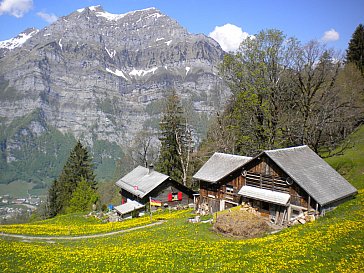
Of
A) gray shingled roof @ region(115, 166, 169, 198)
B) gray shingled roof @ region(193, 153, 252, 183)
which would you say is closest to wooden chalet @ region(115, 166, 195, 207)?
gray shingled roof @ region(115, 166, 169, 198)

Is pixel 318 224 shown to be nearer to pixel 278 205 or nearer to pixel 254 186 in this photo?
pixel 278 205

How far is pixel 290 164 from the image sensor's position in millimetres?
33250

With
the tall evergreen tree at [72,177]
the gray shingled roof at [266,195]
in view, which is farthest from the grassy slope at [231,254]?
the tall evergreen tree at [72,177]

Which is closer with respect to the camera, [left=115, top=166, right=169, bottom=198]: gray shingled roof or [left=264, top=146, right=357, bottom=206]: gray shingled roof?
[left=264, top=146, right=357, bottom=206]: gray shingled roof

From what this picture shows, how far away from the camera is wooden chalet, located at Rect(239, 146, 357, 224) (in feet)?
102

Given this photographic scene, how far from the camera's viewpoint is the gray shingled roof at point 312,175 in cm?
3080

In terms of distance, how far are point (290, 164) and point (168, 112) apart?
3547cm

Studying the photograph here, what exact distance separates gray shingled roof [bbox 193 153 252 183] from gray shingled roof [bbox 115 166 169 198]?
10922 millimetres

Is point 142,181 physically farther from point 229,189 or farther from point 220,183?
point 229,189

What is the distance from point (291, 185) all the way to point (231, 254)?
13.2 metres

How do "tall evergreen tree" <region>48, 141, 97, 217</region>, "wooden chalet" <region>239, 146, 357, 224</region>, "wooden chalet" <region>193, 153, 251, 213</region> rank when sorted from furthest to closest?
"tall evergreen tree" <region>48, 141, 97, 217</region>, "wooden chalet" <region>193, 153, 251, 213</region>, "wooden chalet" <region>239, 146, 357, 224</region>

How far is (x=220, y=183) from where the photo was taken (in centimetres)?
4225

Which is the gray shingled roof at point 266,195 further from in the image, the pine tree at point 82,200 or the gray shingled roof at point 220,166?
the pine tree at point 82,200

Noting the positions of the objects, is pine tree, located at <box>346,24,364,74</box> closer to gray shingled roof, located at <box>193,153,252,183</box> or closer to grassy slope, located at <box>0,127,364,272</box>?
gray shingled roof, located at <box>193,153,252,183</box>
